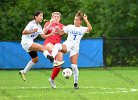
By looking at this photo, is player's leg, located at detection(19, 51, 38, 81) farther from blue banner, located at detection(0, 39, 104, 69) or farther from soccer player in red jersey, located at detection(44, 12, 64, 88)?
blue banner, located at detection(0, 39, 104, 69)

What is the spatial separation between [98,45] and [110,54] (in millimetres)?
1187

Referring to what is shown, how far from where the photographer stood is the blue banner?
2766 cm

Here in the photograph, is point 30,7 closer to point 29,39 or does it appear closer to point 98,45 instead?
point 98,45

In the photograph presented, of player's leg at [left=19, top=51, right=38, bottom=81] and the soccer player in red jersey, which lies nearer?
the soccer player in red jersey

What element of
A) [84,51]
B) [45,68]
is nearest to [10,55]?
[45,68]

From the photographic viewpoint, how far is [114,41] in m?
29.2

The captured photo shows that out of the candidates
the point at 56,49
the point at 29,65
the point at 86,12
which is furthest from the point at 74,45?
the point at 86,12

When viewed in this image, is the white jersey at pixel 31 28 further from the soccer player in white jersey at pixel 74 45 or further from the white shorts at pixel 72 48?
the white shorts at pixel 72 48

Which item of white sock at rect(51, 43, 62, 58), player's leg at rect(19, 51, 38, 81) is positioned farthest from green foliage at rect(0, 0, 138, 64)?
white sock at rect(51, 43, 62, 58)

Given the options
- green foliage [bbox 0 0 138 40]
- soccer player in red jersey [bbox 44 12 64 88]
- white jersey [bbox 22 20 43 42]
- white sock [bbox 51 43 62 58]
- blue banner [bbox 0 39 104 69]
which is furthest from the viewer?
green foliage [bbox 0 0 138 40]

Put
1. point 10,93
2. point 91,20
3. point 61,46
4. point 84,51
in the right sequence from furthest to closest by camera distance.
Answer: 1. point 91,20
2. point 84,51
3. point 61,46
4. point 10,93

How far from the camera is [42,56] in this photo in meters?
28.1

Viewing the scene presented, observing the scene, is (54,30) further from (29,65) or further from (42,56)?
(42,56)

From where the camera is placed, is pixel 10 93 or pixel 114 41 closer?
pixel 10 93
